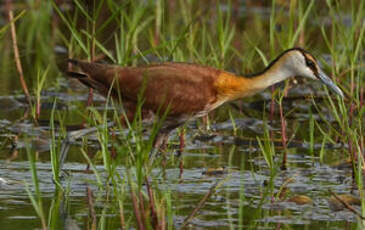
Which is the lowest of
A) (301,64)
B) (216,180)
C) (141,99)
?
(216,180)

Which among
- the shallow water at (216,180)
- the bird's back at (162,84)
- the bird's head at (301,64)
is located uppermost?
the bird's head at (301,64)

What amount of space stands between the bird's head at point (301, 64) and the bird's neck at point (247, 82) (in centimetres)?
4

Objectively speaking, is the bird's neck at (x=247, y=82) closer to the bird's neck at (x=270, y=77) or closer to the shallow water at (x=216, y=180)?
the bird's neck at (x=270, y=77)

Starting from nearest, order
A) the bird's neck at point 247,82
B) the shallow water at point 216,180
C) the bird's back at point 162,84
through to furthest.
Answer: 1. the shallow water at point 216,180
2. the bird's back at point 162,84
3. the bird's neck at point 247,82

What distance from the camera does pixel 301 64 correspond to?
23.0 ft

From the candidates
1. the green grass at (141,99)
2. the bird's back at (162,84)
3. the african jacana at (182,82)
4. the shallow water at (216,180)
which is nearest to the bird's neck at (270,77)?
the african jacana at (182,82)

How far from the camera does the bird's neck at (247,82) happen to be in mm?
6895

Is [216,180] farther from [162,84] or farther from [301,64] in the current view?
[301,64]

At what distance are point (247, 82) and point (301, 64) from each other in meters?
0.40

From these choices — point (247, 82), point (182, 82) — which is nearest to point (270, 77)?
point (247, 82)

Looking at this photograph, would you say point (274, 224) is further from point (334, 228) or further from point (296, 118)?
point (296, 118)

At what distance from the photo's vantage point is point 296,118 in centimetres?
912

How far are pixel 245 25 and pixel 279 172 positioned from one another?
7.18 meters

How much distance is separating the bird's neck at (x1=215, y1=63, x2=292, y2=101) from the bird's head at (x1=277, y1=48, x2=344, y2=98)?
45 mm
